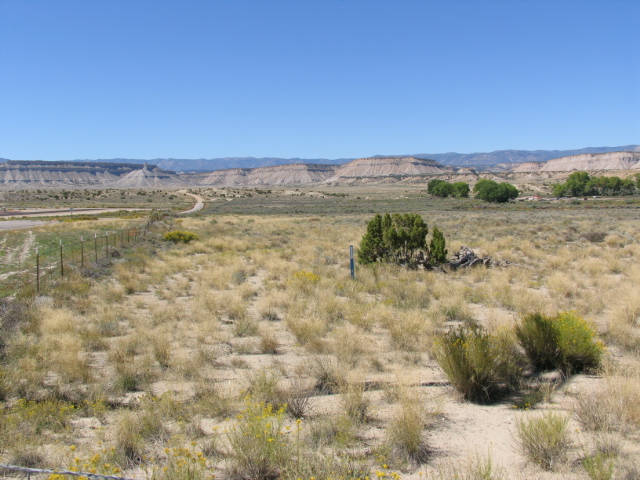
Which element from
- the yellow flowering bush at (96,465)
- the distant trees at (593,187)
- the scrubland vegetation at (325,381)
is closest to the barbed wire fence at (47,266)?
the scrubland vegetation at (325,381)

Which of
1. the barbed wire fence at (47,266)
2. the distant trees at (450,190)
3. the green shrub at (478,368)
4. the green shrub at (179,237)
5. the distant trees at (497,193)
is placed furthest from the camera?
the distant trees at (450,190)

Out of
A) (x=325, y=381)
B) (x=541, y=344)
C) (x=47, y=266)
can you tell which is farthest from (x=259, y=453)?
(x=47, y=266)

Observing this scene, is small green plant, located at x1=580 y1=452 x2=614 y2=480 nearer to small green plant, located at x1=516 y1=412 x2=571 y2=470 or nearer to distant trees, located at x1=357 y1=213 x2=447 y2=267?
small green plant, located at x1=516 y1=412 x2=571 y2=470

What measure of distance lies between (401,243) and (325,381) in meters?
11.2

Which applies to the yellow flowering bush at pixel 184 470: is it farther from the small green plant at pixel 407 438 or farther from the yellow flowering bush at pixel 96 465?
the small green plant at pixel 407 438

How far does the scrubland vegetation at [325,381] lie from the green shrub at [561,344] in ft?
0.07

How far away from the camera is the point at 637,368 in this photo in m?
6.54

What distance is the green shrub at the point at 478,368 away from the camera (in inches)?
245

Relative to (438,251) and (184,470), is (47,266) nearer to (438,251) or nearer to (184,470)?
(438,251)

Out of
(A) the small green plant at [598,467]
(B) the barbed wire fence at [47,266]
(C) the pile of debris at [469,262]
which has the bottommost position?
(C) the pile of debris at [469,262]

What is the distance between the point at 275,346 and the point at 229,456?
3.79m

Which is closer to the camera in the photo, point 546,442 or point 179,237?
point 546,442

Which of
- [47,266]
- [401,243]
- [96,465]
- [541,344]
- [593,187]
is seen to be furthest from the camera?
[593,187]

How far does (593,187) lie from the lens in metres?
91.6
